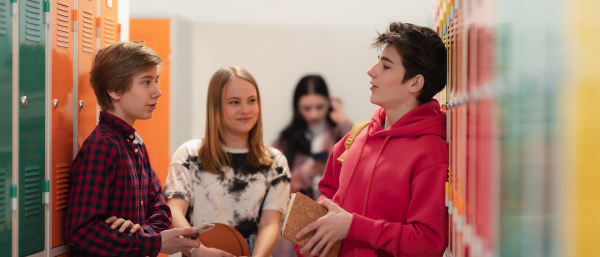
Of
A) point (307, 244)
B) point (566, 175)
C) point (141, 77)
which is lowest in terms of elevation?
point (307, 244)

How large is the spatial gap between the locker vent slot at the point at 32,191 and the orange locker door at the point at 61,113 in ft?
0.15

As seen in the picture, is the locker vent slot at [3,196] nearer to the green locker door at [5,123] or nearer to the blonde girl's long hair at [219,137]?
the green locker door at [5,123]

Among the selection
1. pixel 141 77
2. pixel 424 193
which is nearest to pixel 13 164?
pixel 141 77

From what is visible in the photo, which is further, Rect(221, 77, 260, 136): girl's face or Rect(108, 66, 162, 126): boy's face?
Rect(221, 77, 260, 136): girl's face

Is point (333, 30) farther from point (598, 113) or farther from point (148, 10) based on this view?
point (598, 113)

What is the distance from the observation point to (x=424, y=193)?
1.79 m

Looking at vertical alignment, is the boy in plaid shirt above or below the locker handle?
below

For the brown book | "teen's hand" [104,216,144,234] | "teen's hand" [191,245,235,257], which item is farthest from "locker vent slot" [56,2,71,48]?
the brown book

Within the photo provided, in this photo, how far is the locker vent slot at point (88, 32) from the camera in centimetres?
246

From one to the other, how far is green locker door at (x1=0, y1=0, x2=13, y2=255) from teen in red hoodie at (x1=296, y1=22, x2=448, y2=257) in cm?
97

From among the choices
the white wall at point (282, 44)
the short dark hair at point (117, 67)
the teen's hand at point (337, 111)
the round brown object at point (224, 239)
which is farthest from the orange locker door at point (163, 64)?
the short dark hair at point (117, 67)

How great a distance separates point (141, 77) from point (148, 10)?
10.0 ft

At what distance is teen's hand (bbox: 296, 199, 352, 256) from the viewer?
183 cm

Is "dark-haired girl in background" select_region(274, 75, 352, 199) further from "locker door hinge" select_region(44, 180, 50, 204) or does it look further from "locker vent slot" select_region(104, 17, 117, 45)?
"locker door hinge" select_region(44, 180, 50, 204)
